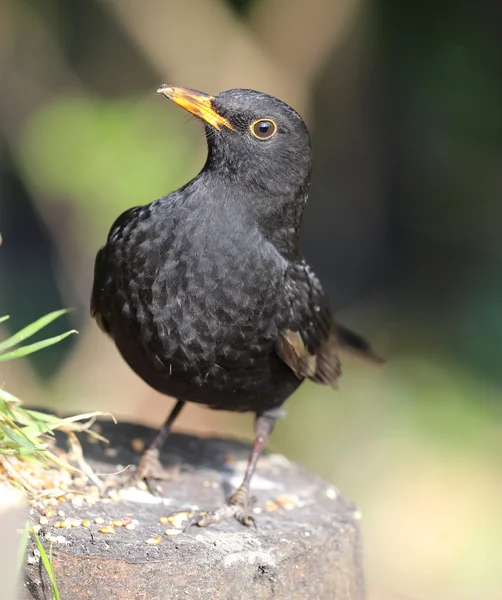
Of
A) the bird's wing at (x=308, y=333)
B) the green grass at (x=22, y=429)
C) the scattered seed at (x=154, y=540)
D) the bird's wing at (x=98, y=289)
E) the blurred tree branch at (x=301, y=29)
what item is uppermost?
the blurred tree branch at (x=301, y=29)

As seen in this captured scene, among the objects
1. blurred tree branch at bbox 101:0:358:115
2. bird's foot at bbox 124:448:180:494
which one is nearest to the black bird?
bird's foot at bbox 124:448:180:494

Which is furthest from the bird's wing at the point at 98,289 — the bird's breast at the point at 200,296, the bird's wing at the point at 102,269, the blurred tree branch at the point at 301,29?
the blurred tree branch at the point at 301,29

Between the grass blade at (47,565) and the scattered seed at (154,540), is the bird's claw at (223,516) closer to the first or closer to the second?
the scattered seed at (154,540)

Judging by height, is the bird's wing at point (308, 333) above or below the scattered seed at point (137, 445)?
above

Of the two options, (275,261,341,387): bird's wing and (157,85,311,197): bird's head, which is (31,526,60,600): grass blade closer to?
(275,261,341,387): bird's wing

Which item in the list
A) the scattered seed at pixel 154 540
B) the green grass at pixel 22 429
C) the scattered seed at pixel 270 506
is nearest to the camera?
the green grass at pixel 22 429

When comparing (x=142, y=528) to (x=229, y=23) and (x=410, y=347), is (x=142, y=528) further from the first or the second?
(x=410, y=347)

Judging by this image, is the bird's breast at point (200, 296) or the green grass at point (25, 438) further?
the bird's breast at point (200, 296)

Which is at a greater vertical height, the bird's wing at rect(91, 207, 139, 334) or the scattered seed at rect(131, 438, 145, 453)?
the bird's wing at rect(91, 207, 139, 334)
